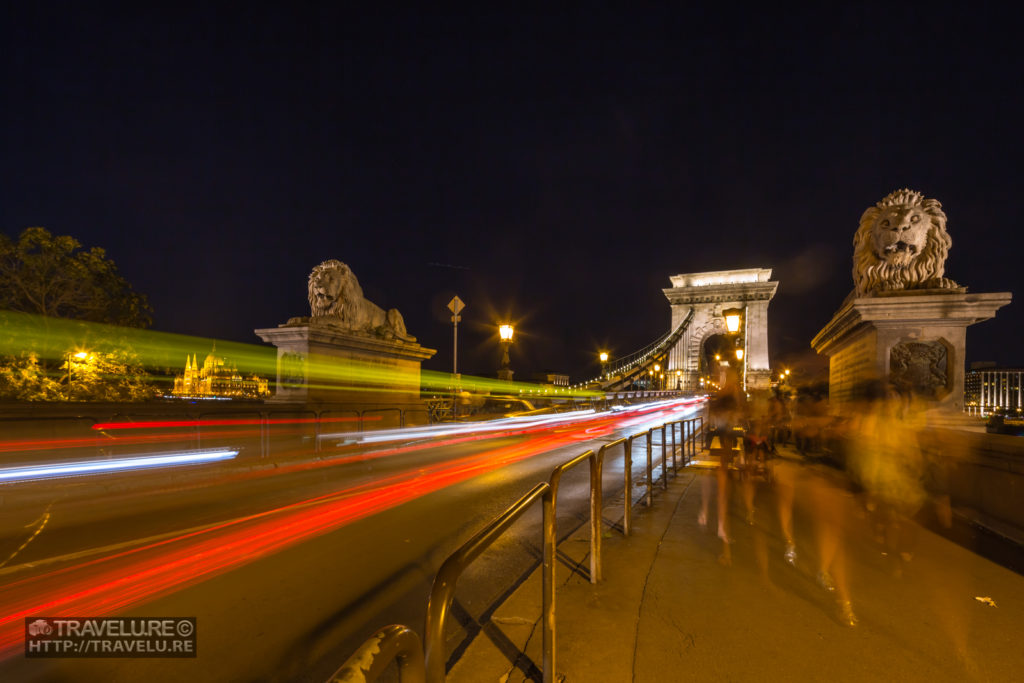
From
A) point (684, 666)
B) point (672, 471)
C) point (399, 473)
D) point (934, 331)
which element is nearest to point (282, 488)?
point (399, 473)

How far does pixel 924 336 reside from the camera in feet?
26.1

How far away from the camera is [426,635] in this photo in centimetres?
166

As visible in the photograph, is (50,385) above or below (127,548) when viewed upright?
above

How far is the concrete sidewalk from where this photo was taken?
2797mm

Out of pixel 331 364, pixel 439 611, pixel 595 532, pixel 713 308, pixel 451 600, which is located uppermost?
pixel 713 308

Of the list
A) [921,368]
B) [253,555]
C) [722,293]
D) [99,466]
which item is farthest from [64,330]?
[722,293]

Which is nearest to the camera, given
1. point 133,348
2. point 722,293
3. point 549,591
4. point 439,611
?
point 439,611

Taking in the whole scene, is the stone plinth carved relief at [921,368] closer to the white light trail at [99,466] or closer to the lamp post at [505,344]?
Answer: the white light trail at [99,466]

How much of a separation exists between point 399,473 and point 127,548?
4.95 meters

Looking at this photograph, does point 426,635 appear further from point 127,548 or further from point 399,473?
point 399,473

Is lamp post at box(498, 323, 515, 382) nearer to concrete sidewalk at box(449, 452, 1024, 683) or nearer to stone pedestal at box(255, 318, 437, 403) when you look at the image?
stone pedestal at box(255, 318, 437, 403)

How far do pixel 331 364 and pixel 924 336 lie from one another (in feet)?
42.5

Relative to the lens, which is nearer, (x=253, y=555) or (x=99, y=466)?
(x=253, y=555)

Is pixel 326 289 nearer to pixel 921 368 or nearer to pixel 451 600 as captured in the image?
pixel 921 368
